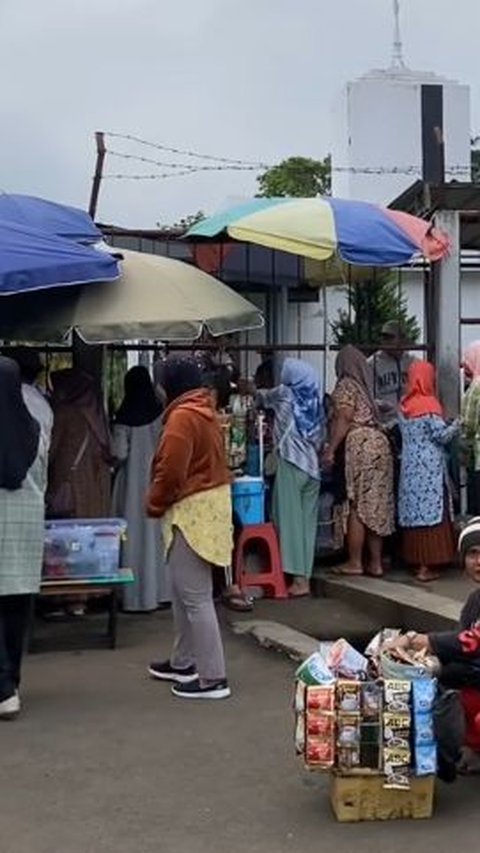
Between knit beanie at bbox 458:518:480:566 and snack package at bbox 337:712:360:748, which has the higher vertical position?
knit beanie at bbox 458:518:480:566

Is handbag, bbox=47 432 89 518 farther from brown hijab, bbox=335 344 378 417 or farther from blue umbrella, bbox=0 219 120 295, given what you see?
brown hijab, bbox=335 344 378 417

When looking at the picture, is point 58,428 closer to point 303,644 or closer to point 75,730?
point 303,644

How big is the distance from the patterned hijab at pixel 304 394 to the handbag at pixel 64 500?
5.17 feet

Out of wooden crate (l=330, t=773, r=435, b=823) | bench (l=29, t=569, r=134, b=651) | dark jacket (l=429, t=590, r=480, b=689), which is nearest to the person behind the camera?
wooden crate (l=330, t=773, r=435, b=823)

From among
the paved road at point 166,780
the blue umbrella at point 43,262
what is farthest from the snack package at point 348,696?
the blue umbrella at point 43,262

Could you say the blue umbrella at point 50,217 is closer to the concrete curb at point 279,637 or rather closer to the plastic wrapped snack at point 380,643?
the concrete curb at point 279,637

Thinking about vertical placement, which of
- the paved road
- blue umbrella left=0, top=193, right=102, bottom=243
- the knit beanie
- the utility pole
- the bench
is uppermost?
the utility pole

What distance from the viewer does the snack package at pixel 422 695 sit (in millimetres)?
3973

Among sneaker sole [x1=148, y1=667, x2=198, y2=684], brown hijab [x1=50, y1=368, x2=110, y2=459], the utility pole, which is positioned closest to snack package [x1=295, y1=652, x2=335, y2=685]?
sneaker sole [x1=148, y1=667, x2=198, y2=684]

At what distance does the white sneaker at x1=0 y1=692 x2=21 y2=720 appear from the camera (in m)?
5.23

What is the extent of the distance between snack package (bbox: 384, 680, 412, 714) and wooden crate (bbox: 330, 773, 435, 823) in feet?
0.85

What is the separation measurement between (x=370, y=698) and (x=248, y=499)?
4.02 meters

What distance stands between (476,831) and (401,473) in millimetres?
4347

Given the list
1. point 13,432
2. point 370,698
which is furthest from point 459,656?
point 13,432
